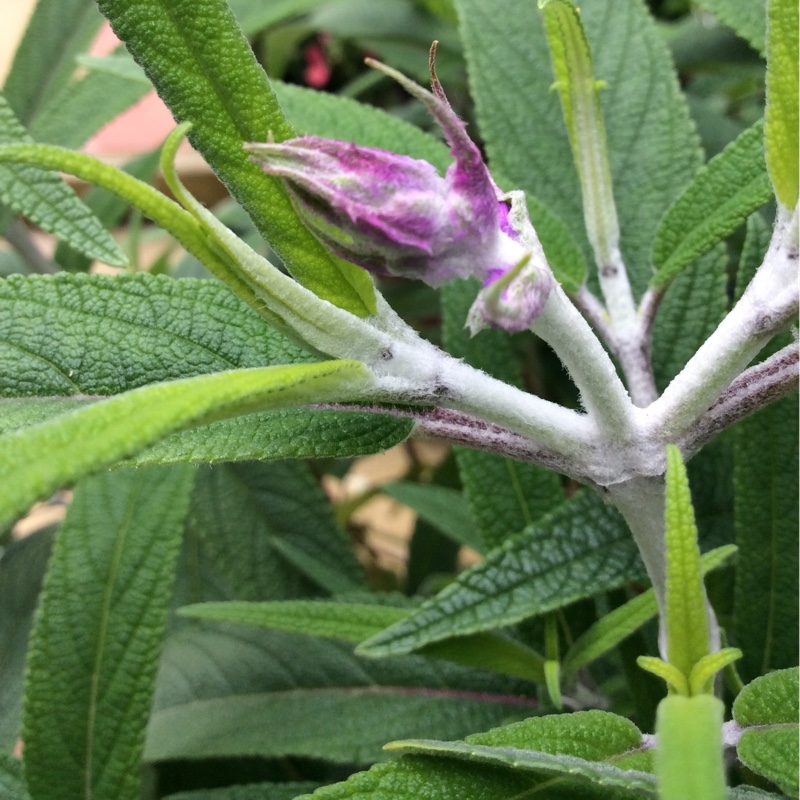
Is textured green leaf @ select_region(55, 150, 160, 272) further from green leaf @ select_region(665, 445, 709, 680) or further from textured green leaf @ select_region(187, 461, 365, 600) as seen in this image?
green leaf @ select_region(665, 445, 709, 680)

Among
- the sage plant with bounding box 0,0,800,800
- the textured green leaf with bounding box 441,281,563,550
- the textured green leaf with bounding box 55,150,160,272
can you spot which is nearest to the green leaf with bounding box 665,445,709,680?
the sage plant with bounding box 0,0,800,800

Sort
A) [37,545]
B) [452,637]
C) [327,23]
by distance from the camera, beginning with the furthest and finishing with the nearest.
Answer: [327,23]
[37,545]
[452,637]

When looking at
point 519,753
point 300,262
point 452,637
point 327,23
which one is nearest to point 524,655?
point 452,637

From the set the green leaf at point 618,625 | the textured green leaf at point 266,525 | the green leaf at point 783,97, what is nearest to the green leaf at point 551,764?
the green leaf at point 618,625

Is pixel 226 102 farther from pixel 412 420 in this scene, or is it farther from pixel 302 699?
pixel 302 699

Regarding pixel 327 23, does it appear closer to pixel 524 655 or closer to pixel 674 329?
pixel 674 329

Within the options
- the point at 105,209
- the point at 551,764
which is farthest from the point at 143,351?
the point at 105,209

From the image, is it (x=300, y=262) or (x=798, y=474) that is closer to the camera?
(x=300, y=262)
